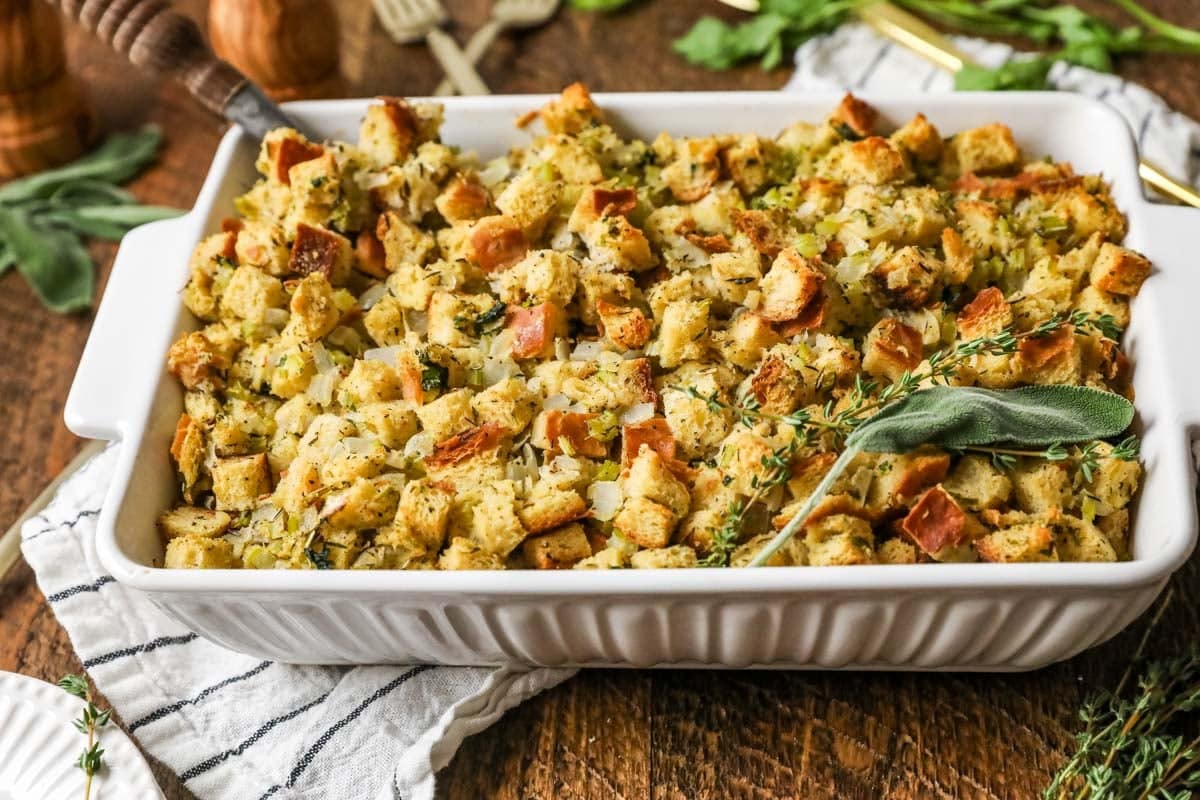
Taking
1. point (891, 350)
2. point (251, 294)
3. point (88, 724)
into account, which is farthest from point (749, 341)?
point (88, 724)

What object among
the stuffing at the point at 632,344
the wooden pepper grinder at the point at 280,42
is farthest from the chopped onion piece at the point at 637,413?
the wooden pepper grinder at the point at 280,42

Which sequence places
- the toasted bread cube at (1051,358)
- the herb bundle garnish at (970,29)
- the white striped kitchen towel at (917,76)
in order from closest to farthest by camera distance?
1. the toasted bread cube at (1051,358)
2. the white striped kitchen towel at (917,76)
3. the herb bundle garnish at (970,29)

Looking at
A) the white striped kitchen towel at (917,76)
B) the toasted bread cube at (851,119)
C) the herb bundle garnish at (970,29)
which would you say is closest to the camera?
the toasted bread cube at (851,119)

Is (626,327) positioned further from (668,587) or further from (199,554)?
(199,554)

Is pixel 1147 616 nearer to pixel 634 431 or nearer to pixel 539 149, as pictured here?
pixel 634 431

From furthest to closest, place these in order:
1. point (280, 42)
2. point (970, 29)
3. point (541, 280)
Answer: point (970, 29), point (280, 42), point (541, 280)

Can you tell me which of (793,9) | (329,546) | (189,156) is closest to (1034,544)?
Result: (329,546)

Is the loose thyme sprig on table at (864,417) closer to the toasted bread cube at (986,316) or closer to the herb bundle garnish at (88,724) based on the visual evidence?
the toasted bread cube at (986,316)
